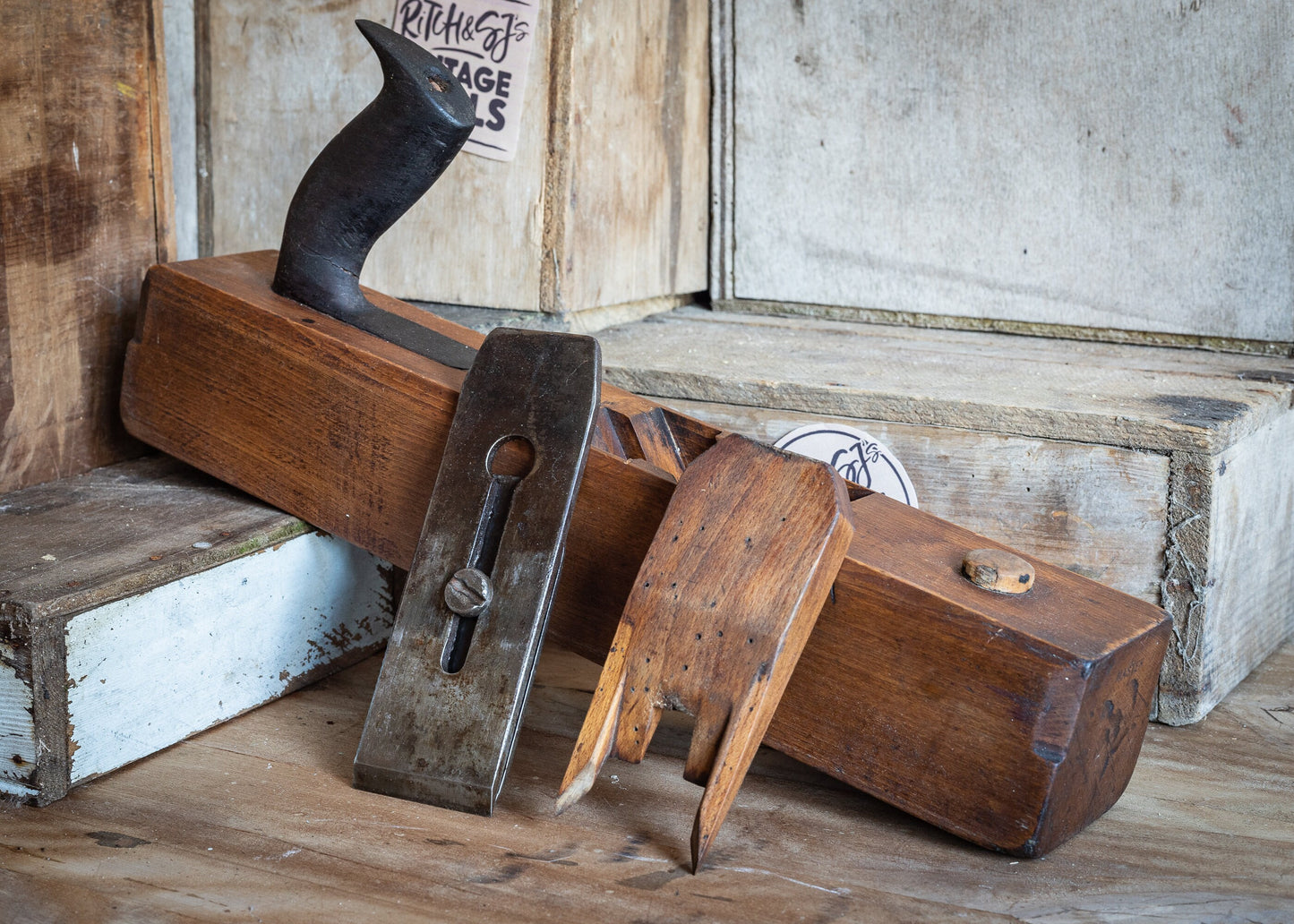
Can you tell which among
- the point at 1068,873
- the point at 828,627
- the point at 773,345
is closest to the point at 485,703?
the point at 828,627

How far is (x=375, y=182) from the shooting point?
126 centimetres

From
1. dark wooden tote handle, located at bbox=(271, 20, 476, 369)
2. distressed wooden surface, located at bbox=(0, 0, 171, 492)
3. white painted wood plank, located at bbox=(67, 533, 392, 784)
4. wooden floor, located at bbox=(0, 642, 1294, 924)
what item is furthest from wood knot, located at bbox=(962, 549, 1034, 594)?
distressed wooden surface, located at bbox=(0, 0, 171, 492)

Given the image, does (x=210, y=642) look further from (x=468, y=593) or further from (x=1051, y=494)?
(x=1051, y=494)

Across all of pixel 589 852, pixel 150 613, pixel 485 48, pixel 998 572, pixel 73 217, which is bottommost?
Answer: pixel 589 852

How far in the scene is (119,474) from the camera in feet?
4.80

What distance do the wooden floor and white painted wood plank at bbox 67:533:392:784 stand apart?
0.14 ft


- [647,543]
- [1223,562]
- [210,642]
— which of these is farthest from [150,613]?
[1223,562]

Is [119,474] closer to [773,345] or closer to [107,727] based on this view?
[107,727]

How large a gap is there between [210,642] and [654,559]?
502 millimetres

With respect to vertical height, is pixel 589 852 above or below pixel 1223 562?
below

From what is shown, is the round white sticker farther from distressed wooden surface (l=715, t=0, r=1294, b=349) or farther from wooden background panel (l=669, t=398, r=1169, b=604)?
distressed wooden surface (l=715, t=0, r=1294, b=349)

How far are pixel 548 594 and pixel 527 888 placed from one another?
0.25 meters

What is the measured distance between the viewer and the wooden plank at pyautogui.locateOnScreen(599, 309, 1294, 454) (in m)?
1.34

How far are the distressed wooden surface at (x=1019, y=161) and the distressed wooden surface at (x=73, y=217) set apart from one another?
0.88 metres
